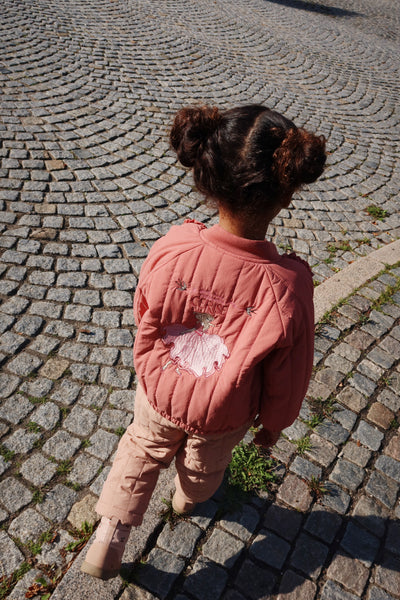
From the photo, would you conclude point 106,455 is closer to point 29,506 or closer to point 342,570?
point 29,506

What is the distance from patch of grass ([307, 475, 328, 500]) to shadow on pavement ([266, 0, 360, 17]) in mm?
14481

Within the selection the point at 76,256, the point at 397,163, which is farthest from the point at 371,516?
the point at 397,163

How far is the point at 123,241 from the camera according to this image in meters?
4.05

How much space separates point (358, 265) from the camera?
4195 mm

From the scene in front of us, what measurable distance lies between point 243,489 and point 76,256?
2.23 m

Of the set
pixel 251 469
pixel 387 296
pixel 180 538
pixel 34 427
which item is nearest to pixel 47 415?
pixel 34 427

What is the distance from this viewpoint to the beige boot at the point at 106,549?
5.97 ft

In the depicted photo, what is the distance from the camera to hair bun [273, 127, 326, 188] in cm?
133

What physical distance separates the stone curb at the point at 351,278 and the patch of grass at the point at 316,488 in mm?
1267

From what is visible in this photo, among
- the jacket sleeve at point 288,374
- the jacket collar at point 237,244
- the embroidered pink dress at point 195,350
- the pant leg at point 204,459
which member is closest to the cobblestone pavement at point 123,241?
the pant leg at point 204,459

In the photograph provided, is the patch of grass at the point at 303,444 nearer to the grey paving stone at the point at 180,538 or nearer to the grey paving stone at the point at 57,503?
the grey paving stone at the point at 180,538

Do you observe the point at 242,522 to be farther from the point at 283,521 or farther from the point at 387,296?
the point at 387,296

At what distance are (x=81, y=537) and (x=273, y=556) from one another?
2.98 feet

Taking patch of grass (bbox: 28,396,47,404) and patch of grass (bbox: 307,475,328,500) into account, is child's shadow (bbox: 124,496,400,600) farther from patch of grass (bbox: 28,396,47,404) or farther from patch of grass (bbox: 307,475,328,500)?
patch of grass (bbox: 28,396,47,404)
